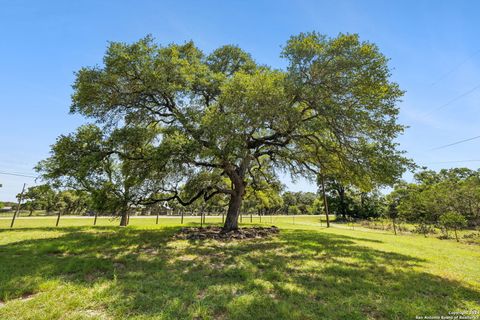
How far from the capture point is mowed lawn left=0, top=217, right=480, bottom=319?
13.4ft

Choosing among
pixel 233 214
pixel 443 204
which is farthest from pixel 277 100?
pixel 443 204

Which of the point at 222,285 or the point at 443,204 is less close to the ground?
the point at 443,204

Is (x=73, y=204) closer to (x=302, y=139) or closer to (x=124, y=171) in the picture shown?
(x=124, y=171)

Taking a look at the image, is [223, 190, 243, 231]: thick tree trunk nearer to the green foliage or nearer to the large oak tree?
the large oak tree

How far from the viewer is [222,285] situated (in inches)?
212

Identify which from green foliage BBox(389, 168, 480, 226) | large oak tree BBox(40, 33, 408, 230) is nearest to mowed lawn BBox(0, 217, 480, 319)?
large oak tree BBox(40, 33, 408, 230)

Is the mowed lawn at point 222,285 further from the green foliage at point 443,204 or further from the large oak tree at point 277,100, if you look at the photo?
the green foliage at point 443,204

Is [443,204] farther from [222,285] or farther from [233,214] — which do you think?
[222,285]

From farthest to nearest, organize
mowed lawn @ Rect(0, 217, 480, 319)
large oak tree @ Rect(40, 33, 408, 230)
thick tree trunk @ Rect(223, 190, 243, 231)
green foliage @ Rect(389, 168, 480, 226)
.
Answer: green foliage @ Rect(389, 168, 480, 226) → thick tree trunk @ Rect(223, 190, 243, 231) → large oak tree @ Rect(40, 33, 408, 230) → mowed lawn @ Rect(0, 217, 480, 319)

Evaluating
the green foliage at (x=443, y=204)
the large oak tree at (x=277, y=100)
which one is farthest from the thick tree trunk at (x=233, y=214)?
the green foliage at (x=443, y=204)

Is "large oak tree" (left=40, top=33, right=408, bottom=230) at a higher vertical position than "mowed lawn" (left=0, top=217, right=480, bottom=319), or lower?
higher

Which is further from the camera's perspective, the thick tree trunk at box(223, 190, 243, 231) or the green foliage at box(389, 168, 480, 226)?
the green foliage at box(389, 168, 480, 226)

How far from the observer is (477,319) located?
4.04 meters

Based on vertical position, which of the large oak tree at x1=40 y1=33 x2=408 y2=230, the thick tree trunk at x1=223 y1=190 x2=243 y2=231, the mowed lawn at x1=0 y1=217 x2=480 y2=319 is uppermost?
the large oak tree at x1=40 y1=33 x2=408 y2=230
